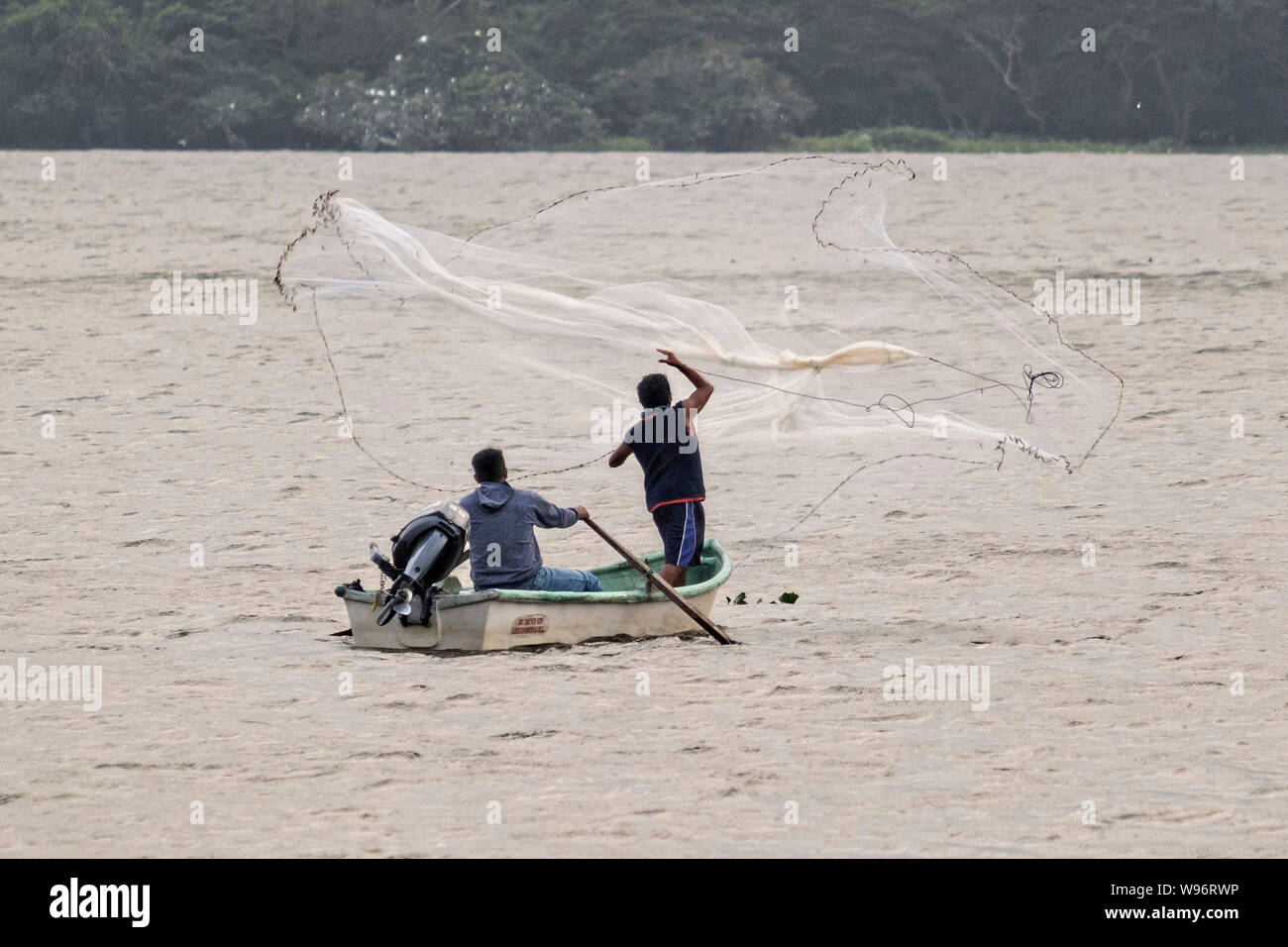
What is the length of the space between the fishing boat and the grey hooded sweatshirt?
0.15 m

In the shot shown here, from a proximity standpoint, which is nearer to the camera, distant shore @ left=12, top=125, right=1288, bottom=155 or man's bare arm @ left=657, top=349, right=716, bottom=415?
man's bare arm @ left=657, top=349, right=716, bottom=415

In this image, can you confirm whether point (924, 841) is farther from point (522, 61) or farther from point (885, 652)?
point (522, 61)

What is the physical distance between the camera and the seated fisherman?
29.5ft

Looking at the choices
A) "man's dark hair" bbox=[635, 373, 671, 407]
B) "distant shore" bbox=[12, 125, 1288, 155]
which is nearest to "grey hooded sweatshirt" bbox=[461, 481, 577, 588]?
"man's dark hair" bbox=[635, 373, 671, 407]

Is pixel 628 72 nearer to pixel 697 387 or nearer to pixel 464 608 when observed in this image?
pixel 697 387

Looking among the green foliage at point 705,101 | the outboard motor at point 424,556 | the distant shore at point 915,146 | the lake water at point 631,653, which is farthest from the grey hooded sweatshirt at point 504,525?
the green foliage at point 705,101

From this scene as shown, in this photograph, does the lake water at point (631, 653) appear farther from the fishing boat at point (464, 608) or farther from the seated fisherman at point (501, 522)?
the seated fisherman at point (501, 522)

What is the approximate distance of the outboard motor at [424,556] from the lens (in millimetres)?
8680

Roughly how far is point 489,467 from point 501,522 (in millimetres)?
274

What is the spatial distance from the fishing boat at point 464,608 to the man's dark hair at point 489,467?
33cm

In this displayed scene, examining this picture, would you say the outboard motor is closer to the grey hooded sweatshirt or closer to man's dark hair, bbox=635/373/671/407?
the grey hooded sweatshirt

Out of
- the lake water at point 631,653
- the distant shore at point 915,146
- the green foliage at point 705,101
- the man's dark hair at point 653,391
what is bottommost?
the lake water at point 631,653

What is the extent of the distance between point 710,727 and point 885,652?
1485 mm

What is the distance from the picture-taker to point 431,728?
8.06m
